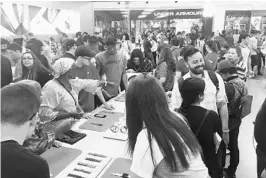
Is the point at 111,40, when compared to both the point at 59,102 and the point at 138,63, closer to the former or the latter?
the point at 138,63

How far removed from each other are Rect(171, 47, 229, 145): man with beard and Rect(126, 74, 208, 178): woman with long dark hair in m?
0.97

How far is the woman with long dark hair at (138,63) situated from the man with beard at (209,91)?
1.83m

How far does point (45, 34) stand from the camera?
30.6 feet

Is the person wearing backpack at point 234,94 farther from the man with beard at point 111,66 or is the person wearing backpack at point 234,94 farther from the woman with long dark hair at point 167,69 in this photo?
the man with beard at point 111,66

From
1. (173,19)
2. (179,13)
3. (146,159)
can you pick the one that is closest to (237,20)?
(179,13)

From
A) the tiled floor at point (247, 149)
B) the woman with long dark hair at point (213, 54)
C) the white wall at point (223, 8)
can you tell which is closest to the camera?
the tiled floor at point (247, 149)

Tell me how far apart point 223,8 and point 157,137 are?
11.6 m

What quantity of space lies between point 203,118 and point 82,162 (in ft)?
3.02

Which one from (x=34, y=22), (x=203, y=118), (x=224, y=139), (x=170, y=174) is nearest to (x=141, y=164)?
(x=170, y=174)

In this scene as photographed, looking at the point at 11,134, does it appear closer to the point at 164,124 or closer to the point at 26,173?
the point at 26,173

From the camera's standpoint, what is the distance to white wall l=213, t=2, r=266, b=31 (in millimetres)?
10695

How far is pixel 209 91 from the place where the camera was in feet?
6.98

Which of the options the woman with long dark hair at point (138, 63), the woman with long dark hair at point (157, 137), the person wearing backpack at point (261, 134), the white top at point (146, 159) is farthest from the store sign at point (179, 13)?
the white top at point (146, 159)

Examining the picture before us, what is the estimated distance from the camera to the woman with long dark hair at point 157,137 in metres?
1.09
